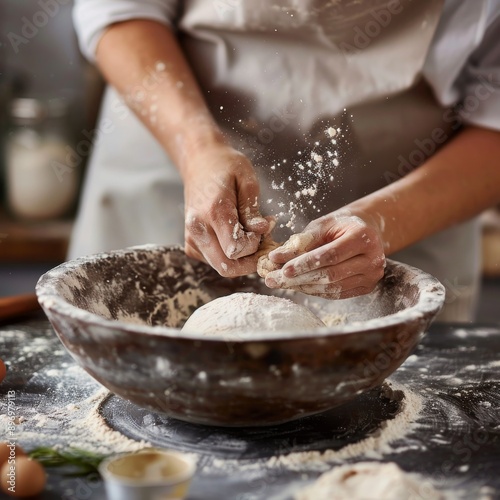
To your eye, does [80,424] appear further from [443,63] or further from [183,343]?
[443,63]

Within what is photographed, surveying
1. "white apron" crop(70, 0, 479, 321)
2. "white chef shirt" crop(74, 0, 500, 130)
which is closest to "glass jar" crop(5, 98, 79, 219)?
"white apron" crop(70, 0, 479, 321)

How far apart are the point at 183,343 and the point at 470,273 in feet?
3.44

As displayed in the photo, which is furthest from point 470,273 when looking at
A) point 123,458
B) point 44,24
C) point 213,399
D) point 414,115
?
point 44,24

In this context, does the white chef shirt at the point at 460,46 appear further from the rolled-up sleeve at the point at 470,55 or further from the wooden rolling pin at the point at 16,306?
the wooden rolling pin at the point at 16,306

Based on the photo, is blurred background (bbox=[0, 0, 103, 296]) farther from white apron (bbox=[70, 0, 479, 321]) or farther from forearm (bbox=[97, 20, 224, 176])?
forearm (bbox=[97, 20, 224, 176])

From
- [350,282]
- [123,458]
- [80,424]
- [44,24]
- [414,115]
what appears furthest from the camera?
[44,24]

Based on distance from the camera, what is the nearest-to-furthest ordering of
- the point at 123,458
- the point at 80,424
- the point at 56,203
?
the point at 123,458
the point at 80,424
the point at 56,203

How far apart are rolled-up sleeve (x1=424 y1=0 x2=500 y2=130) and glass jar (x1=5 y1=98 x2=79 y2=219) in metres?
1.56

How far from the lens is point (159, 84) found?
1385 millimetres

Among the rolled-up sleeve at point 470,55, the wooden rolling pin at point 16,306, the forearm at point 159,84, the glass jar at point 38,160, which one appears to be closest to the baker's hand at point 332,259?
the forearm at point 159,84

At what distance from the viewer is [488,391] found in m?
1.09

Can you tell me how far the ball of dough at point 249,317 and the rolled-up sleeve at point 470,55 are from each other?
2.04 ft

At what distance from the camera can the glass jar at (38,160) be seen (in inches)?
102

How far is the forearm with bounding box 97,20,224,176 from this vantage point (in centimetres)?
130
